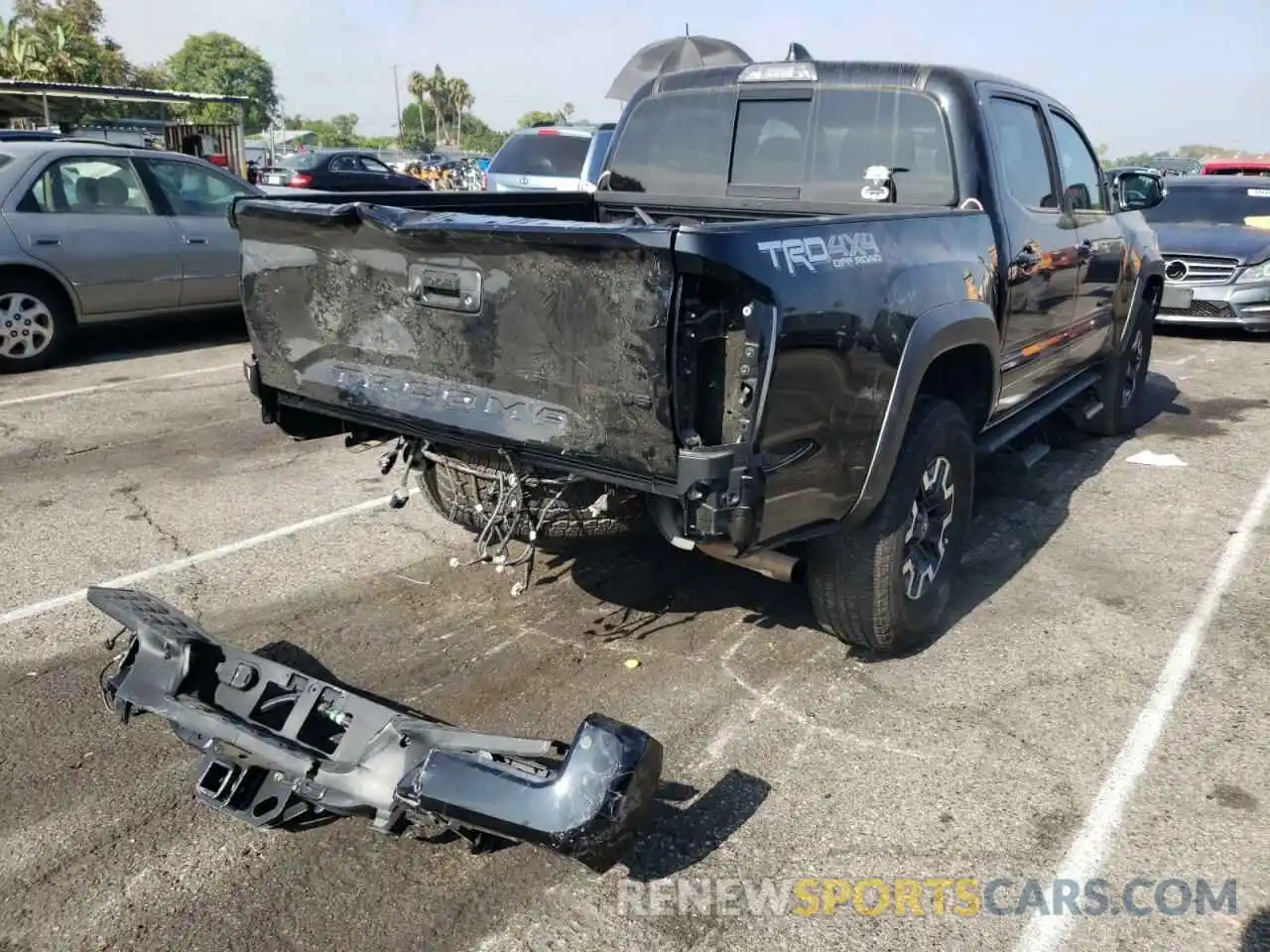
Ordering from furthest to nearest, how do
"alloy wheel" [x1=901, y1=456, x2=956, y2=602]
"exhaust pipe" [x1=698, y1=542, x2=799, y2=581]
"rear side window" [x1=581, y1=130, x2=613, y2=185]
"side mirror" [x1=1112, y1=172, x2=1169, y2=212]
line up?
1. "rear side window" [x1=581, y1=130, x2=613, y2=185]
2. "side mirror" [x1=1112, y1=172, x2=1169, y2=212]
3. "alloy wheel" [x1=901, y1=456, x2=956, y2=602]
4. "exhaust pipe" [x1=698, y1=542, x2=799, y2=581]

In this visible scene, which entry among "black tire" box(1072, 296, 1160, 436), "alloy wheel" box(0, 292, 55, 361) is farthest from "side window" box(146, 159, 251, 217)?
"black tire" box(1072, 296, 1160, 436)

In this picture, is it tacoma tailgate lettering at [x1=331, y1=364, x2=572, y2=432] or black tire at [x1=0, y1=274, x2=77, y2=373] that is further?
black tire at [x1=0, y1=274, x2=77, y2=373]

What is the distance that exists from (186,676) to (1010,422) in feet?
11.8

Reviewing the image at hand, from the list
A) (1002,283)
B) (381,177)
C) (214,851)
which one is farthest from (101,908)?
(381,177)

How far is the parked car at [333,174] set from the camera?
800 inches

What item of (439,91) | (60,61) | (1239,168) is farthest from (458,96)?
(1239,168)

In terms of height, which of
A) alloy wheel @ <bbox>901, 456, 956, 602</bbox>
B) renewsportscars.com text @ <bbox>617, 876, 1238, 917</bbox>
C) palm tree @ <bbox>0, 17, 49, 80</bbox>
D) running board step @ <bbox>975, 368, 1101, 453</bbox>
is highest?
palm tree @ <bbox>0, 17, 49, 80</bbox>

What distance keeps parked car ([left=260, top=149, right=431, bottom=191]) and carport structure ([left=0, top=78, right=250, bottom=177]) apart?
883 millimetres

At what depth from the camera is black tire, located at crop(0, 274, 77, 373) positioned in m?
8.02

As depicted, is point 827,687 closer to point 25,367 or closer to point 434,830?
point 434,830

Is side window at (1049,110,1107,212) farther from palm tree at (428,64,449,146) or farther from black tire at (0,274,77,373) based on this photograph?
palm tree at (428,64,449,146)

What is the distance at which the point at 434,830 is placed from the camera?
2.62 meters

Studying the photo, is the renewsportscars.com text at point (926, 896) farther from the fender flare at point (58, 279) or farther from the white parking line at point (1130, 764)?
the fender flare at point (58, 279)

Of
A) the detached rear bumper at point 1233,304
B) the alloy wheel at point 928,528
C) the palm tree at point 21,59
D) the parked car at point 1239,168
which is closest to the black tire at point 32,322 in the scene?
the alloy wheel at point 928,528
